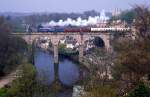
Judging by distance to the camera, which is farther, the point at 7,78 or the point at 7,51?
the point at 7,51

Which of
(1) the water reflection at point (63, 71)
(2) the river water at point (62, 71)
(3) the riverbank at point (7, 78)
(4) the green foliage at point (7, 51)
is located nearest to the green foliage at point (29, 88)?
(2) the river water at point (62, 71)

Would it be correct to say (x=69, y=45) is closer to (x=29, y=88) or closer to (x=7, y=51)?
(x=7, y=51)

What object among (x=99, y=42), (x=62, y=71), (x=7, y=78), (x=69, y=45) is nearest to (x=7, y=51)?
(x=7, y=78)

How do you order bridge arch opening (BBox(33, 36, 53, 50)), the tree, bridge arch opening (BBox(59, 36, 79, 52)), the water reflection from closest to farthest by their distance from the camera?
the tree → the water reflection → bridge arch opening (BBox(59, 36, 79, 52)) → bridge arch opening (BBox(33, 36, 53, 50))

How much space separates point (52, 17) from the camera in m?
81.7

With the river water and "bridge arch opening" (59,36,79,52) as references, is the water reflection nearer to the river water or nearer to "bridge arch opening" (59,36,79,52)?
the river water

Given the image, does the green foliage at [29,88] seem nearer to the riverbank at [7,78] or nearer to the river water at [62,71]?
the river water at [62,71]

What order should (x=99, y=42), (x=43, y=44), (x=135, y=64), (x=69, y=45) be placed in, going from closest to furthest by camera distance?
(x=135, y=64), (x=99, y=42), (x=69, y=45), (x=43, y=44)

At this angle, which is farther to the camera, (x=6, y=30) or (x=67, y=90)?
(x=6, y=30)

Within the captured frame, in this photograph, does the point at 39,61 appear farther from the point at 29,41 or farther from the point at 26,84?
the point at 26,84

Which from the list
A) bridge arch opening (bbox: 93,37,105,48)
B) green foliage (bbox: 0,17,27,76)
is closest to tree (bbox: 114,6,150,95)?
green foliage (bbox: 0,17,27,76)

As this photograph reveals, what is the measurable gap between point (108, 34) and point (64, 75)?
30.7 ft

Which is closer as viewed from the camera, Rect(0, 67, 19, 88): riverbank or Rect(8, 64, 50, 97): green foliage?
Rect(8, 64, 50, 97): green foliage

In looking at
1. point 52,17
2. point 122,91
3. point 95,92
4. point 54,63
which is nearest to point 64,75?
point 54,63
